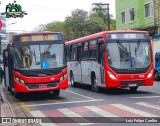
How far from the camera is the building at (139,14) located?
38875mm

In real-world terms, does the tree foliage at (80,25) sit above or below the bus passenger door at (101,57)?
above

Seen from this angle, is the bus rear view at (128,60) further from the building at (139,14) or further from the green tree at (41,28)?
the green tree at (41,28)

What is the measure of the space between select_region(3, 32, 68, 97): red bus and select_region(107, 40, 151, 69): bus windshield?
239 cm

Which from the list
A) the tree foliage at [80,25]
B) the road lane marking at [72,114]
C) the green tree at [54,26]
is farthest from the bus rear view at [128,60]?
the green tree at [54,26]

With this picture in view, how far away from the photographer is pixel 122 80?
1872 centimetres

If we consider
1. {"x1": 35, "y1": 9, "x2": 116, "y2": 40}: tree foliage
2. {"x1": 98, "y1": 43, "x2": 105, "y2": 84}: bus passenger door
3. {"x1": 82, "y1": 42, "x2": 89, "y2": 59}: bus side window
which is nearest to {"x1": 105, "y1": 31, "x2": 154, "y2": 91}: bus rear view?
{"x1": 98, "y1": 43, "x2": 105, "y2": 84}: bus passenger door

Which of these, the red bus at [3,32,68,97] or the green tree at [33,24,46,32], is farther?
the green tree at [33,24,46,32]

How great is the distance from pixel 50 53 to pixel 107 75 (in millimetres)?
2894

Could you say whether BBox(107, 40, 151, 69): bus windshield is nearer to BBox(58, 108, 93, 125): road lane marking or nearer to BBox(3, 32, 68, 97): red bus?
BBox(3, 32, 68, 97): red bus

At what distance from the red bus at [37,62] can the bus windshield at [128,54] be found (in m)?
2.39

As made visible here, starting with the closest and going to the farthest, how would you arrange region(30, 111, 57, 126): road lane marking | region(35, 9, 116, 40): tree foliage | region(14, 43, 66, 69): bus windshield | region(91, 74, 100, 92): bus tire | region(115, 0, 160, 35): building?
region(30, 111, 57, 126): road lane marking
region(14, 43, 66, 69): bus windshield
region(91, 74, 100, 92): bus tire
region(115, 0, 160, 35): building
region(35, 9, 116, 40): tree foliage

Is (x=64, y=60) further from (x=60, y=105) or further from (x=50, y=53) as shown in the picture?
(x=60, y=105)

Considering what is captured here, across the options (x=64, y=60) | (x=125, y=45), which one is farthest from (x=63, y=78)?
(x=125, y=45)

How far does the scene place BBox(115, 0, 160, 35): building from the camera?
128 feet
